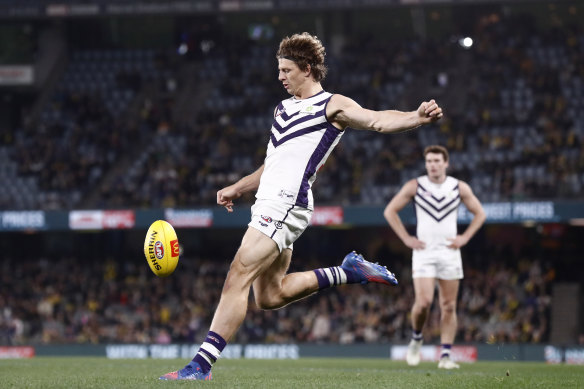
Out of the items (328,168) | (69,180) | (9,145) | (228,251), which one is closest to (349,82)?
(328,168)

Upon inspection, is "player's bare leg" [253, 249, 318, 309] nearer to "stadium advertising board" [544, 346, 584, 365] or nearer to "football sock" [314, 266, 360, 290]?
"football sock" [314, 266, 360, 290]

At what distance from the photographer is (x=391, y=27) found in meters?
35.1

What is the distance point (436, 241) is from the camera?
39.1ft

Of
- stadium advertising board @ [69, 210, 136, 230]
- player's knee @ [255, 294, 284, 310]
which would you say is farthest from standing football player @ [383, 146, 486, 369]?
stadium advertising board @ [69, 210, 136, 230]

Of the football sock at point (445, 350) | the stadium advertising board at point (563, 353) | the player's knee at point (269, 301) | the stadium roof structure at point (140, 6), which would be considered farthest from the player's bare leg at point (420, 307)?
the stadium roof structure at point (140, 6)

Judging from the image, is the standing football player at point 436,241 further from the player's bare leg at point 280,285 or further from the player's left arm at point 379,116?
the player's left arm at point 379,116

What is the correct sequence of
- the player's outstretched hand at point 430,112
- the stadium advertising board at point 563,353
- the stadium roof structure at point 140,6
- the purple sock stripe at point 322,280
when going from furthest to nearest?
1. the stadium roof structure at point 140,6
2. the stadium advertising board at point 563,353
3. the purple sock stripe at point 322,280
4. the player's outstretched hand at point 430,112

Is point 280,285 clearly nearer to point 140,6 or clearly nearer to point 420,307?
point 420,307

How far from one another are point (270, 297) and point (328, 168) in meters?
20.1

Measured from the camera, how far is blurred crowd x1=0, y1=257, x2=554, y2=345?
24.9 metres

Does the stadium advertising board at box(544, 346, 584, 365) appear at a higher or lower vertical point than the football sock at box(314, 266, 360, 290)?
lower

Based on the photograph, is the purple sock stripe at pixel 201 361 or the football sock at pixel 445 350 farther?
the football sock at pixel 445 350

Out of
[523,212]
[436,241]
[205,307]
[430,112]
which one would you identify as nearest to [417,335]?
[436,241]

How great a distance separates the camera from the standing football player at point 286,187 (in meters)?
7.26
